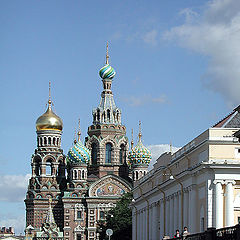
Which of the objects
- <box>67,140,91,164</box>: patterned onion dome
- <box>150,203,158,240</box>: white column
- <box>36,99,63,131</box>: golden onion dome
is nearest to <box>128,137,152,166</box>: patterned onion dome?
<box>67,140,91,164</box>: patterned onion dome

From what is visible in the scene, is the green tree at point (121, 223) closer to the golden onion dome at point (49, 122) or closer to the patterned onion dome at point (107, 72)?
the golden onion dome at point (49, 122)

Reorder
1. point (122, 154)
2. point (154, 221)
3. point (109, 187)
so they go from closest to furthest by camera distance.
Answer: point (154, 221) → point (109, 187) → point (122, 154)

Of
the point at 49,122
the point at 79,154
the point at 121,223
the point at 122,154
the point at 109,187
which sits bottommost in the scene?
the point at 121,223

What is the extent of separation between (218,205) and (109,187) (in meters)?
67.7

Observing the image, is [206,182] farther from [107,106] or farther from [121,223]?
[107,106]

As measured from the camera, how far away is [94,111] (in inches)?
4587

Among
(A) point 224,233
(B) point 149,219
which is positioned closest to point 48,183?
(B) point 149,219

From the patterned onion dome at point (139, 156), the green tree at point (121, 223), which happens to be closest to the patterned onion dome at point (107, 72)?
the patterned onion dome at point (139, 156)

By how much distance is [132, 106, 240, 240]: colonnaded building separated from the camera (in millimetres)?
45406

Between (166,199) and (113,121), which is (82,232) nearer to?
(113,121)

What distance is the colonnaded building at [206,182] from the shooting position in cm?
4541

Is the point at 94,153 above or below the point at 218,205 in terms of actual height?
above

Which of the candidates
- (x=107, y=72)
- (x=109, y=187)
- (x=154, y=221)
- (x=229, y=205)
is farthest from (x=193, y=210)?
A: (x=107, y=72)

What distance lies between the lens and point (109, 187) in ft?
369
